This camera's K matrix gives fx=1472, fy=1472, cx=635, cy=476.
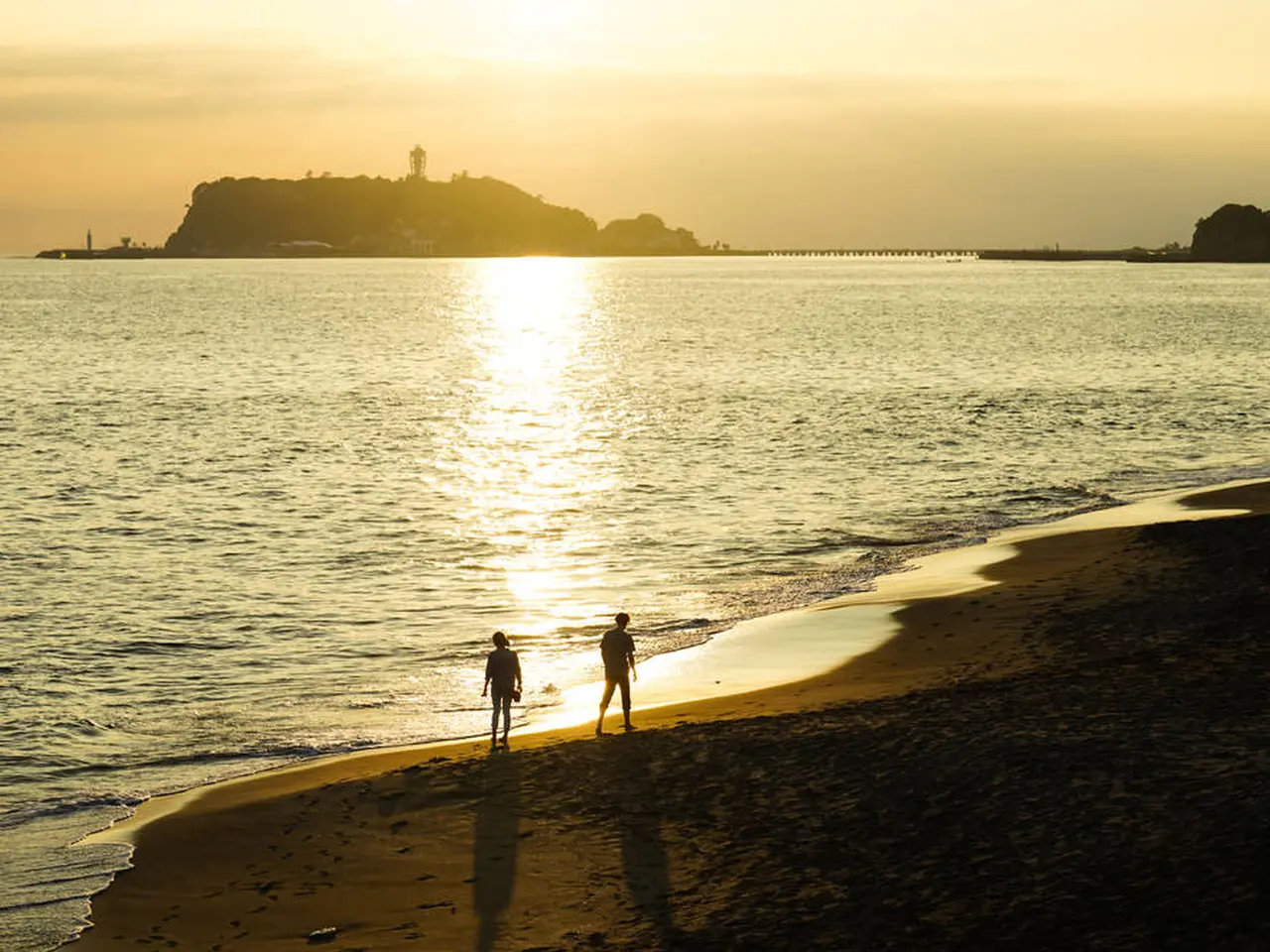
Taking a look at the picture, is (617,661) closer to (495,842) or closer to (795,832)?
(495,842)

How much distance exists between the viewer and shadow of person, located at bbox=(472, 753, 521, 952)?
14.1m

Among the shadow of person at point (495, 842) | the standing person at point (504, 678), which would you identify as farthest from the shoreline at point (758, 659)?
the shadow of person at point (495, 842)

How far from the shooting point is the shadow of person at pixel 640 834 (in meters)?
13.6

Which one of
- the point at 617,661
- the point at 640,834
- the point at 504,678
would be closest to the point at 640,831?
the point at 640,834

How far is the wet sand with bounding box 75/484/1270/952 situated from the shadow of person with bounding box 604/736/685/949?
42mm

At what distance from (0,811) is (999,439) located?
48.7m

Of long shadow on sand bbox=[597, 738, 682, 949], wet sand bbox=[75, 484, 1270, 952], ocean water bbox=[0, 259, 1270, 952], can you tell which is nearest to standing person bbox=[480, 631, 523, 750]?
wet sand bbox=[75, 484, 1270, 952]

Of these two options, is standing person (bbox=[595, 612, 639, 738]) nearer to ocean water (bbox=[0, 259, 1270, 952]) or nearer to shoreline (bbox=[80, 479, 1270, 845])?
shoreline (bbox=[80, 479, 1270, 845])

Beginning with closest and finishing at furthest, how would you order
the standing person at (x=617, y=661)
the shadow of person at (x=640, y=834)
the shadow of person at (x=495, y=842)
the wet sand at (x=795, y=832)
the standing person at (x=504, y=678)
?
the wet sand at (x=795, y=832), the shadow of person at (x=640, y=834), the shadow of person at (x=495, y=842), the standing person at (x=504, y=678), the standing person at (x=617, y=661)

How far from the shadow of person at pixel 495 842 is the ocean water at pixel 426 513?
391 centimetres

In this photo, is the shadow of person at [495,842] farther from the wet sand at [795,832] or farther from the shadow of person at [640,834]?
the shadow of person at [640,834]

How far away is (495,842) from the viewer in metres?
15.9

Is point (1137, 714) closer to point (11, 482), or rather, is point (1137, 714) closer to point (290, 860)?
point (290, 860)

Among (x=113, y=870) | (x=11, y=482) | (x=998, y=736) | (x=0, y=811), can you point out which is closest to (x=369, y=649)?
(x=0, y=811)
